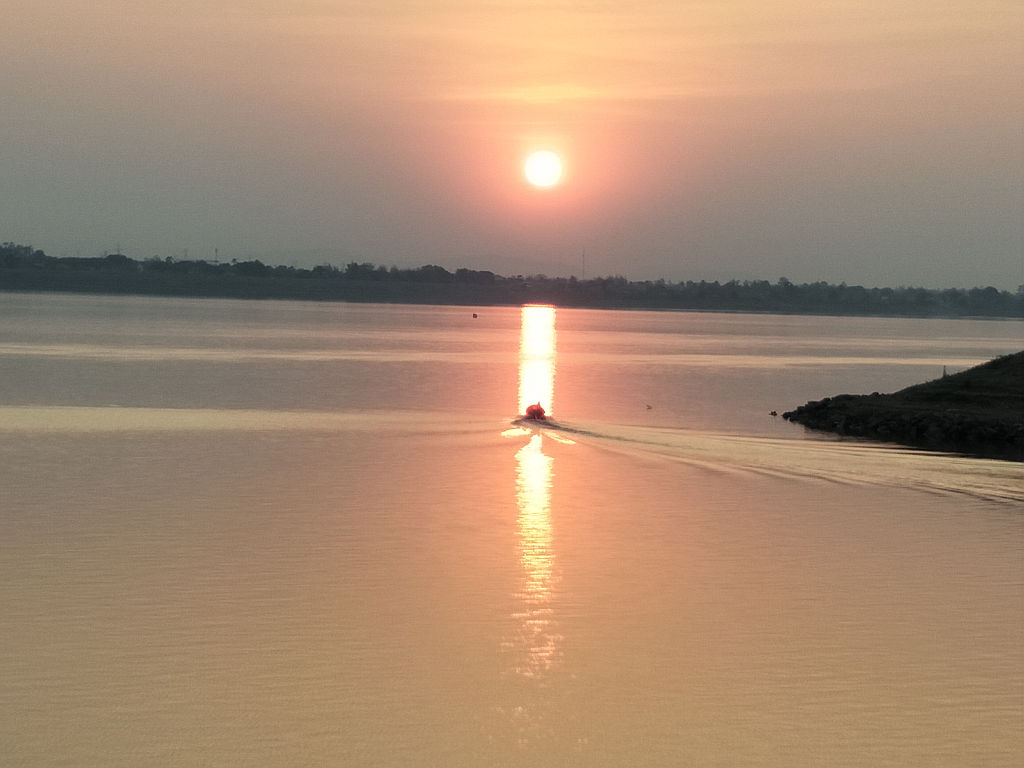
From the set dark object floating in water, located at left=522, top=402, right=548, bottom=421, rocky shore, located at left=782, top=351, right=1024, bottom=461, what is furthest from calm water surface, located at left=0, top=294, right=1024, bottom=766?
dark object floating in water, located at left=522, top=402, right=548, bottom=421

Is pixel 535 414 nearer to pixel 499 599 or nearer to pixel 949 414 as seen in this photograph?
pixel 949 414

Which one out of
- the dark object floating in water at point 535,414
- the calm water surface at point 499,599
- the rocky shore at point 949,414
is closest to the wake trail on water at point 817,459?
the calm water surface at point 499,599

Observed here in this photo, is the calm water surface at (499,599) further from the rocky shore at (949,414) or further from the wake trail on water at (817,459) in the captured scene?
the rocky shore at (949,414)

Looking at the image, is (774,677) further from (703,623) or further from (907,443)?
(907,443)

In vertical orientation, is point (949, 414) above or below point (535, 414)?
above

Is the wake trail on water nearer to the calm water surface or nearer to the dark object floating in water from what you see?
the calm water surface

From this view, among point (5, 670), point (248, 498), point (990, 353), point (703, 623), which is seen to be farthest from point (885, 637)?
point (990, 353)

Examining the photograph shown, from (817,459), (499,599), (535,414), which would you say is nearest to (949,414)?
(817,459)
